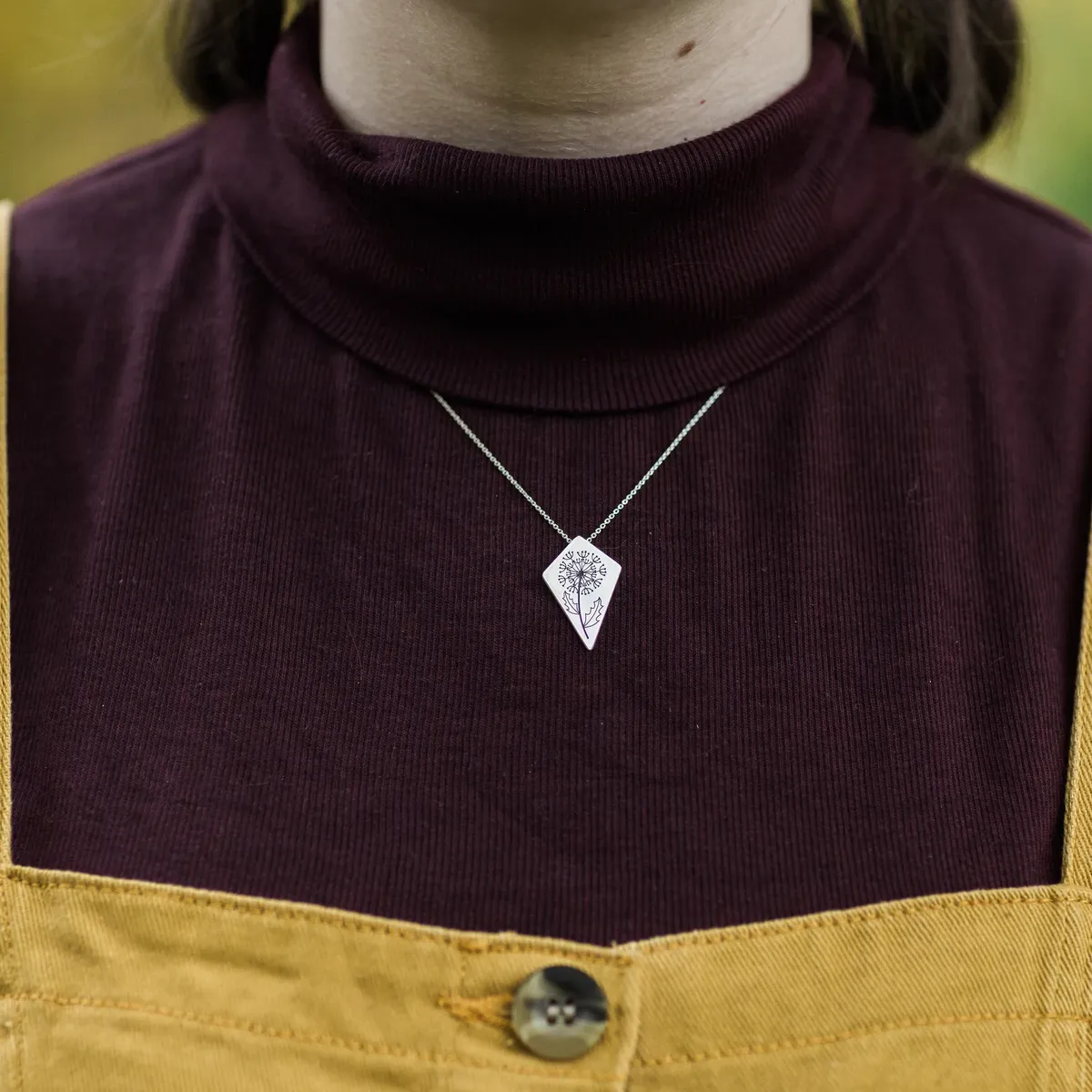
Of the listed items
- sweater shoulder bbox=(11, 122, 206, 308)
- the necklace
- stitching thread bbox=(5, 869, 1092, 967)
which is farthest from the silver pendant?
sweater shoulder bbox=(11, 122, 206, 308)

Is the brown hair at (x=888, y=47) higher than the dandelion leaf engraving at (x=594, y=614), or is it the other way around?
the brown hair at (x=888, y=47)

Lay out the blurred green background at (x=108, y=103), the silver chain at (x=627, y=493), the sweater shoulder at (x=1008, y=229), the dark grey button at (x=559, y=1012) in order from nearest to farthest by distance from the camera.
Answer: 1. the dark grey button at (x=559, y=1012)
2. the silver chain at (x=627, y=493)
3. the sweater shoulder at (x=1008, y=229)
4. the blurred green background at (x=108, y=103)

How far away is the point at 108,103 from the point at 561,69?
1.83ft

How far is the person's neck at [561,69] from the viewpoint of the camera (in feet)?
2.13

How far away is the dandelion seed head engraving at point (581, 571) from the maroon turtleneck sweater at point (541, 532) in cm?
1

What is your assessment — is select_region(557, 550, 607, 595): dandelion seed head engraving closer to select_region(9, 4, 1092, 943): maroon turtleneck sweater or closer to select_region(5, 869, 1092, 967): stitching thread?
select_region(9, 4, 1092, 943): maroon turtleneck sweater

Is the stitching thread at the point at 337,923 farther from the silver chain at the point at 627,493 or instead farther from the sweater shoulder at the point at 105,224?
the sweater shoulder at the point at 105,224

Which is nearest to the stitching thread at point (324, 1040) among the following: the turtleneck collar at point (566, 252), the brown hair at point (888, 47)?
the turtleneck collar at point (566, 252)

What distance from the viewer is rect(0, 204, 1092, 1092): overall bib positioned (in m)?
0.58

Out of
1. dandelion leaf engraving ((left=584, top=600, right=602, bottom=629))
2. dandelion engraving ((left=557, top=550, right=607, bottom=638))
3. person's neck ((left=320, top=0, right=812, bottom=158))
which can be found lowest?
dandelion leaf engraving ((left=584, top=600, right=602, bottom=629))

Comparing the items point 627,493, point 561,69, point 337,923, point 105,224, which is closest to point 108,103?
point 105,224

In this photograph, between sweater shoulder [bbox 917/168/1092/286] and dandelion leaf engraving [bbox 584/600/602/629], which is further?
sweater shoulder [bbox 917/168/1092/286]

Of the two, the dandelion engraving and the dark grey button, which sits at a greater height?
the dandelion engraving

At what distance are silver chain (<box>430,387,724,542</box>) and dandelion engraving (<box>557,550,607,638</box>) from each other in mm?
13
